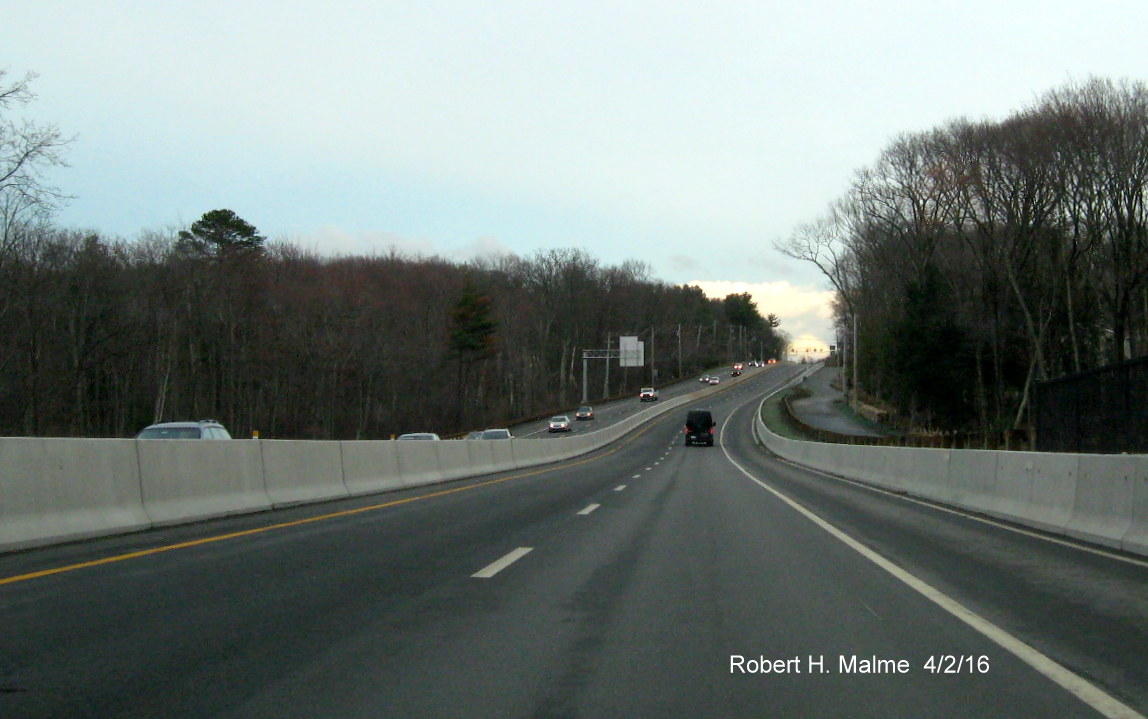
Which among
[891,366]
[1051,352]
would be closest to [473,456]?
[1051,352]

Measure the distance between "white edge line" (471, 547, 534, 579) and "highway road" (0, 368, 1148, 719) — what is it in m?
0.06

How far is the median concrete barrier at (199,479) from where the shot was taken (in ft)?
41.6

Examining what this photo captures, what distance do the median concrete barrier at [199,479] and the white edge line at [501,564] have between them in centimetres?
482

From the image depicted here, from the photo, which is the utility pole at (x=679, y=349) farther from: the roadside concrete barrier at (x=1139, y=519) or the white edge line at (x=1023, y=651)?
Answer: the white edge line at (x=1023, y=651)

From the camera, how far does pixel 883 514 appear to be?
16281mm

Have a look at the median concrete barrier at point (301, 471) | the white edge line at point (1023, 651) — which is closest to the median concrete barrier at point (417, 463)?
the median concrete barrier at point (301, 471)

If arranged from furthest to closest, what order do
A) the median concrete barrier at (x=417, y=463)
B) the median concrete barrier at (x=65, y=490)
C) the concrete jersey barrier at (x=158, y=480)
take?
the median concrete barrier at (x=417, y=463), the concrete jersey barrier at (x=158, y=480), the median concrete barrier at (x=65, y=490)

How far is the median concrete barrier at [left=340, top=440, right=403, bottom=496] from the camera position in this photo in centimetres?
1967

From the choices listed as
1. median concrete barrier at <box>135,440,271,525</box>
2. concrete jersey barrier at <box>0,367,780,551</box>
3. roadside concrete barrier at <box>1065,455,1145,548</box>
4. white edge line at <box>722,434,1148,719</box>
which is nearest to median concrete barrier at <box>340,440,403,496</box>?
concrete jersey barrier at <box>0,367,780,551</box>

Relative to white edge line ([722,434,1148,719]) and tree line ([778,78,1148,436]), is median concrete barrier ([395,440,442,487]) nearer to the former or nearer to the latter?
white edge line ([722,434,1148,719])

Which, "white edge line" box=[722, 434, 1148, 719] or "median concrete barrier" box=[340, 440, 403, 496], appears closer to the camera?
"white edge line" box=[722, 434, 1148, 719]

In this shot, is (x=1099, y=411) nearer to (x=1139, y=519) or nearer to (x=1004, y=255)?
(x=1139, y=519)

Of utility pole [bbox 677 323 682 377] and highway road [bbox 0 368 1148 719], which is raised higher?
utility pole [bbox 677 323 682 377]

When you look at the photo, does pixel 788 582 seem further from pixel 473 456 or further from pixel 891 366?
pixel 891 366
